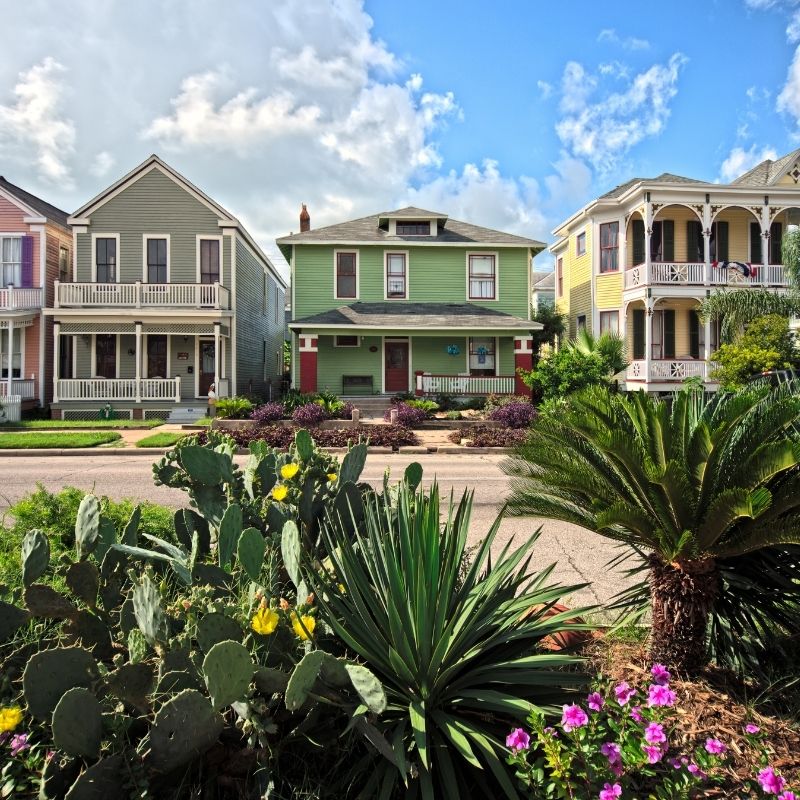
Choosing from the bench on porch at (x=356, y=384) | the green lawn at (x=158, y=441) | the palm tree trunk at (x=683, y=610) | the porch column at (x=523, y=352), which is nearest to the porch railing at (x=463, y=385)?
the porch column at (x=523, y=352)

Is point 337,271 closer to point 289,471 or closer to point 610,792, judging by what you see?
point 289,471

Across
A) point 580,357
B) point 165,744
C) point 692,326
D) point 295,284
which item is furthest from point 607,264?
point 165,744

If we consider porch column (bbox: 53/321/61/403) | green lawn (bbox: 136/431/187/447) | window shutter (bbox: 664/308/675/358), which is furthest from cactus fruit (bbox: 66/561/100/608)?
window shutter (bbox: 664/308/675/358)

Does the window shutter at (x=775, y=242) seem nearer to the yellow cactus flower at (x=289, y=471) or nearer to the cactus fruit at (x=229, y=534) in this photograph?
the yellow cactus flower at (x=289, y=471)

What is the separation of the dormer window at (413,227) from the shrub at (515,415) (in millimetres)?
10978

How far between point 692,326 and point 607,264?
14.6ft

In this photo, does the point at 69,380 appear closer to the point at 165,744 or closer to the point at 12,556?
the point at 12,556

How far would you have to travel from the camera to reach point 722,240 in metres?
26.2

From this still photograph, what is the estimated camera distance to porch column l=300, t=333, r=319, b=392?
24578 mm

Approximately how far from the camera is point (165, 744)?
1.90 metres

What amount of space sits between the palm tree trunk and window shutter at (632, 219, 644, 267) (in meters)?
25.3

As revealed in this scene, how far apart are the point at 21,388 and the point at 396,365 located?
1478 centimetres

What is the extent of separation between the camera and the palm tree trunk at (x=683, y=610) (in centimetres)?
296

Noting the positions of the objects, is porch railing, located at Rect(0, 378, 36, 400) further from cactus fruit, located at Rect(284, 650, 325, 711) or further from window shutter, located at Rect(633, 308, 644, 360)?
cactus fruit, located at Rect(284, 650, 325, 711)
